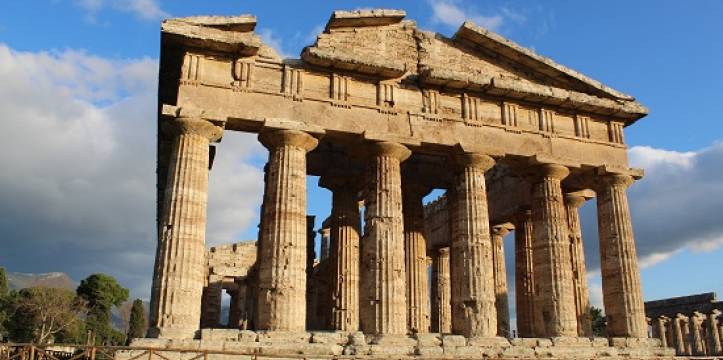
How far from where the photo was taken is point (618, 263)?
66.7 feet

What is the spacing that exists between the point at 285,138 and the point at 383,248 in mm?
4227

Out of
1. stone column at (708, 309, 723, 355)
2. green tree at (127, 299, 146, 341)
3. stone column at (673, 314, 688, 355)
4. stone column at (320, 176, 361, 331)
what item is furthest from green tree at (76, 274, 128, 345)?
stone column at (708, 309, 723, 355)

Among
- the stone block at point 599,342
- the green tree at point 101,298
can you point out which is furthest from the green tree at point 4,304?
the stone block at point 599,342

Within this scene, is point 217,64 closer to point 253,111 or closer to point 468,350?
point 253,111

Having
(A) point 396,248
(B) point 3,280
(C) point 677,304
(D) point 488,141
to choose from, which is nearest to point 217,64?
(A) point 396,248

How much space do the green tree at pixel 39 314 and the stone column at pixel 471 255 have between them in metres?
34.7

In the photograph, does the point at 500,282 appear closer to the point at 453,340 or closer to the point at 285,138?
the point at 453,340

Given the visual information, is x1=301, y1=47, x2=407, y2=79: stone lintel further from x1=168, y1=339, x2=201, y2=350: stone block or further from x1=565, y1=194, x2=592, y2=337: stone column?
x1=565, y1=194, x2=592, y2=337: stone column

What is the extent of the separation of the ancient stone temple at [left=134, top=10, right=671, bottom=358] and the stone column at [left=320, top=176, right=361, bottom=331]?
6 cm

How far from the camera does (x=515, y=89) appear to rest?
65.3 feet

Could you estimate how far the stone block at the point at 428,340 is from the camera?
16556mm

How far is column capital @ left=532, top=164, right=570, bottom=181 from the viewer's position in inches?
800

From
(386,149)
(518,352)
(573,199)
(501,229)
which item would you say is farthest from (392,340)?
(501,229)

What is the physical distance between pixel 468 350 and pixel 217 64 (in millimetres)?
10660
